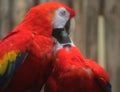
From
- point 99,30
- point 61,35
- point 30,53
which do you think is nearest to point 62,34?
point 61,35

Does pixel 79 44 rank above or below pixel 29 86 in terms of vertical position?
below

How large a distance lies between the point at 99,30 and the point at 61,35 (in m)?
0.58

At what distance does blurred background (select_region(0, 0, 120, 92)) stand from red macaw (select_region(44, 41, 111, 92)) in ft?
1.62

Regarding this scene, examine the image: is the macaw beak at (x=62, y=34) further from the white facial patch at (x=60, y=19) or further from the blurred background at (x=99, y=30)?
the blurred background at (x=99, y=30)

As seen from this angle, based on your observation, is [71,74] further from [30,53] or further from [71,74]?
[30,53]

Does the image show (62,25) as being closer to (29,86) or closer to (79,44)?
(29,86)

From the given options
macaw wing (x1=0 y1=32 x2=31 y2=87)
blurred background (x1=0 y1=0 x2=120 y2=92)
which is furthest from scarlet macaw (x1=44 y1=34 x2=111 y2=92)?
blurred background (x1=0 y1=0 x2=120 y2=92)

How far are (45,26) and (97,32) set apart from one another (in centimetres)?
58

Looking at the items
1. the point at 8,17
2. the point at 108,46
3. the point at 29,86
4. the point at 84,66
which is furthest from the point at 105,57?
the point at 29,86

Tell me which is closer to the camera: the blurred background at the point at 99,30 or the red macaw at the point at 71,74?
the red macaw at the point at 71,74

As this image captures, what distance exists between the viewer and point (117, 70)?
1.86m

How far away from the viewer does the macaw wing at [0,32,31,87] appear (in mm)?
1262

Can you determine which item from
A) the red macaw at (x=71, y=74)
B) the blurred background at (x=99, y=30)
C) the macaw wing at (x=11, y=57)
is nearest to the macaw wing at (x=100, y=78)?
the red macaw at (x=71, y=74)

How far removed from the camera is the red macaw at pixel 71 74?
4.31 feet
